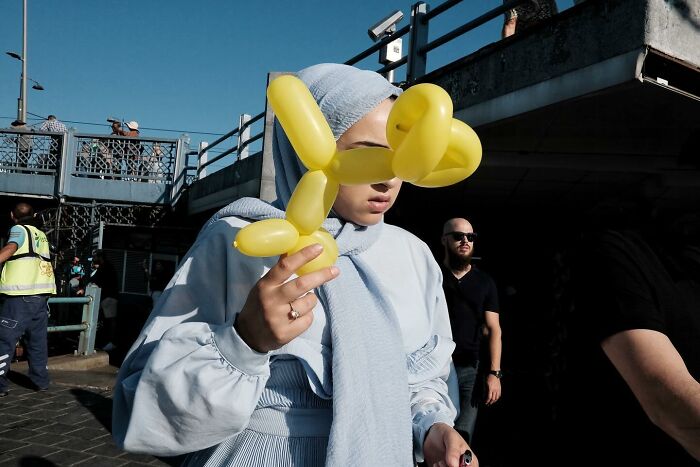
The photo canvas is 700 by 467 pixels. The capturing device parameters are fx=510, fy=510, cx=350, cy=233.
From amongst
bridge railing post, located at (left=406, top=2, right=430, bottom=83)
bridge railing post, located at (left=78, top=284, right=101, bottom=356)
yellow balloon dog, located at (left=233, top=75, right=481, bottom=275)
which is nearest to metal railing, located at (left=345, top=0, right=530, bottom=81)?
bridge railing post, located at (left=406, top=2, right=430, bottom=83)

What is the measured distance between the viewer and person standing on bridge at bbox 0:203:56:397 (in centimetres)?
523

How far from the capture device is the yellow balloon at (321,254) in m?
1.03

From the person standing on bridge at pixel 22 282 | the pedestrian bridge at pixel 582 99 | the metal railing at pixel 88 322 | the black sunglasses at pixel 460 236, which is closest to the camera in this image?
the pedestrian bridge at pixel 582 99

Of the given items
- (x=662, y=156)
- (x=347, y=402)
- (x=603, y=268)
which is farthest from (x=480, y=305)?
(x=662, y=156)

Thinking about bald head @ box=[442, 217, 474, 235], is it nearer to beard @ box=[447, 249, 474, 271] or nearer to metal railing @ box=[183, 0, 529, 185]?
beard @ box=[447, 249, 474, 271]

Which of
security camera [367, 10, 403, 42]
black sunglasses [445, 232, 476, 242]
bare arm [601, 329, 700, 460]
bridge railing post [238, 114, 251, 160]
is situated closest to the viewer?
bare arm [601, 329, 700, 460]

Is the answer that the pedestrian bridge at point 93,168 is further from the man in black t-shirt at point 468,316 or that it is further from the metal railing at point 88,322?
the man in black t-shirt at point 468,316

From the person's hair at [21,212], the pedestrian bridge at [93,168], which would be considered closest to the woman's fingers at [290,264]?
the person's hair at [21,212]

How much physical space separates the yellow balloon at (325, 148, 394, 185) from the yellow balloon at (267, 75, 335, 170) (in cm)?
3

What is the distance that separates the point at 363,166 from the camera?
1.04 meters

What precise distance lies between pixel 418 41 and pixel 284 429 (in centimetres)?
542

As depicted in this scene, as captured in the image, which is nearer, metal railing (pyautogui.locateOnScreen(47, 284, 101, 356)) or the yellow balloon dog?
the yellow balloon dog

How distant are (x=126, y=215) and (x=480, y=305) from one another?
11.4m

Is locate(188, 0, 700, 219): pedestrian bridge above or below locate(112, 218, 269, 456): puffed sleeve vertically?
above
